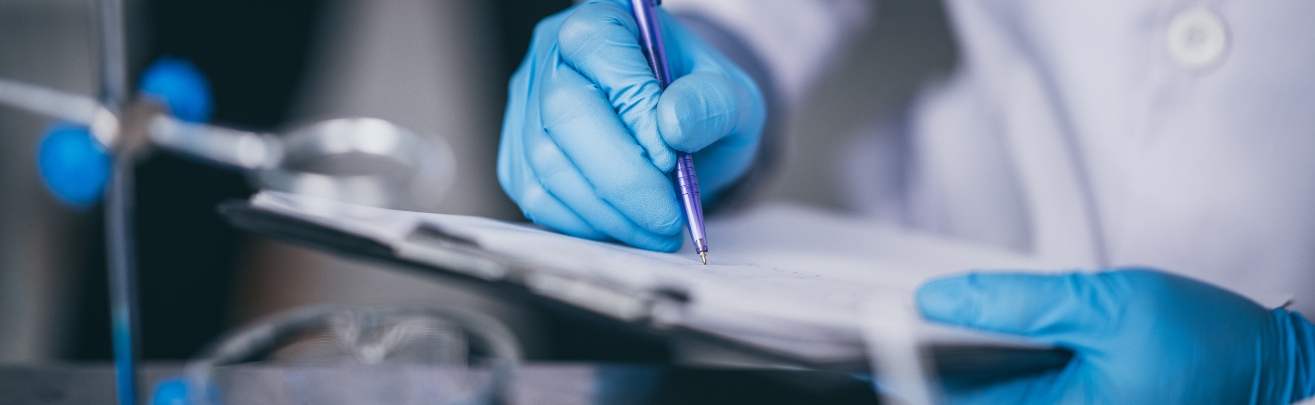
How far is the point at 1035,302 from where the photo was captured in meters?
0.33

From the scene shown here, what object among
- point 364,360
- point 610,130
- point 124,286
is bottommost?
point 364,360

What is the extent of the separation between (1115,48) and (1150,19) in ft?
0.10

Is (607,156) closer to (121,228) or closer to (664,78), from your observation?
(664,78)

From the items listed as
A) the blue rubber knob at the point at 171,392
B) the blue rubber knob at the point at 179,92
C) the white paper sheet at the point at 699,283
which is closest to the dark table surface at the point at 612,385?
the blue rubber knob at the point at 171,392

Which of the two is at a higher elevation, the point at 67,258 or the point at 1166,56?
the point at 1166,56

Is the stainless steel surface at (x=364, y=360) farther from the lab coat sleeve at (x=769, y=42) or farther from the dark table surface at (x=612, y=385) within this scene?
the lab coat sleeve at (x=769, y=42)

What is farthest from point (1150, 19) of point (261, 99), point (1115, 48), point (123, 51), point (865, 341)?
point (261, 99)

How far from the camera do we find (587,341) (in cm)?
98

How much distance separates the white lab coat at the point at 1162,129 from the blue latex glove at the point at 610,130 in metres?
0.31

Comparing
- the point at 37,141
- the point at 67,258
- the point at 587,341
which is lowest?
the point at 587,341

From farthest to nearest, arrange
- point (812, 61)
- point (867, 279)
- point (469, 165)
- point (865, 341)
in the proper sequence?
point (469, 165) → point (812, 61) → point (867, 279) → point (865, 341)

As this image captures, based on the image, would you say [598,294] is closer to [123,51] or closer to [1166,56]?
[123,51]

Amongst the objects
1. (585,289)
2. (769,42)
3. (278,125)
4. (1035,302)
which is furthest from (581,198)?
(278,125)

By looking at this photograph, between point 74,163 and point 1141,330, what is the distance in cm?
80
